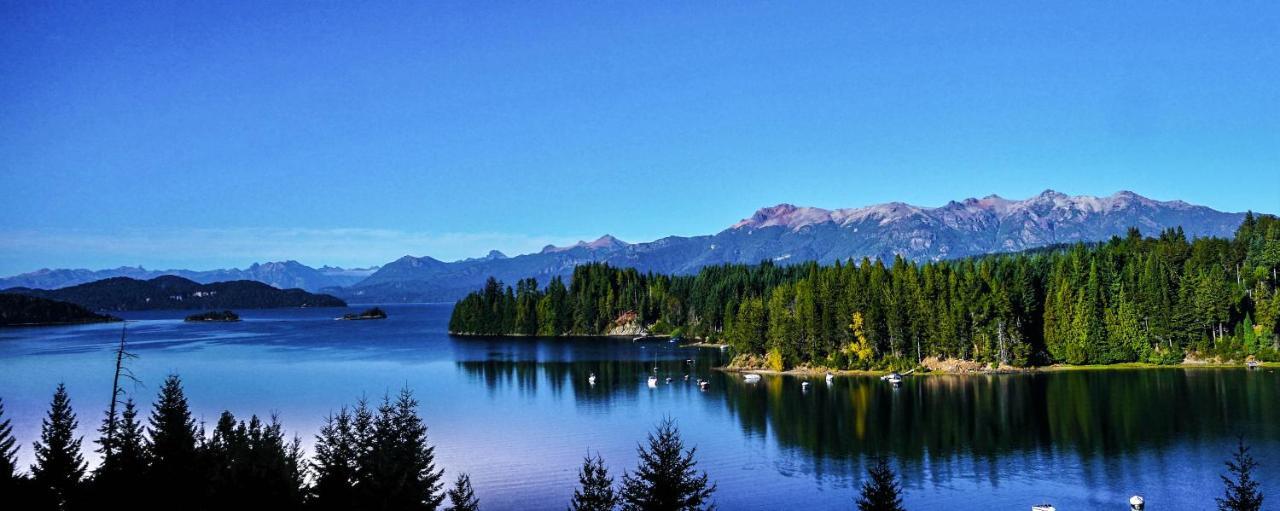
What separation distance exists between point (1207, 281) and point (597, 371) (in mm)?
86819

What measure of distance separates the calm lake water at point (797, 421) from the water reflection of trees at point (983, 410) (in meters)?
0.28

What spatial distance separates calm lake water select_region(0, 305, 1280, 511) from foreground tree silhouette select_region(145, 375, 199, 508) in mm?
16971

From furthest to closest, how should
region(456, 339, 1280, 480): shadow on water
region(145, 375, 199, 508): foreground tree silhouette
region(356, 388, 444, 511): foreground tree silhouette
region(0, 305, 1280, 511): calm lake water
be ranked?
region(456, 339, 1280, 480): shadow on water → region(0, 305, 1280, 511): calm lake water → region(145, 375, 199, 508): foreground tree silhouette → region(356, 388, 444, 511): foreground tree silhouette

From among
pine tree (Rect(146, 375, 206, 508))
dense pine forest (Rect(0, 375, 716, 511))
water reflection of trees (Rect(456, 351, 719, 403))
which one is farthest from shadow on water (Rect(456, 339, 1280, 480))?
pine tree (Rect(146, 375, 206, 508))

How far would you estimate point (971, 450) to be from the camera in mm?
67938

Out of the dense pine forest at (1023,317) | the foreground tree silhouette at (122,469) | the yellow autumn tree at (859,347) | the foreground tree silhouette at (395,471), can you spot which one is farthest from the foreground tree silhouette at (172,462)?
the yellow autumn tree at (859,347)

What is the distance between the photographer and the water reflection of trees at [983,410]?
2739 inches

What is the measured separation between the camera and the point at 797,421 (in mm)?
82812

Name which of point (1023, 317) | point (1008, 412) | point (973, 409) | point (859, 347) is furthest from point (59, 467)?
point (1023, 317)

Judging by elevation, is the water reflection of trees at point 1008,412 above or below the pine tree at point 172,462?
below

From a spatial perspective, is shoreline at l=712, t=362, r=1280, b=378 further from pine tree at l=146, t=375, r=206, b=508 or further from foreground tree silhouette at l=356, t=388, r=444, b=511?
pine tree at l=146, t=375, r=206, b=508

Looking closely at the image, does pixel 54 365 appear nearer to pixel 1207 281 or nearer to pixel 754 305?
pixel 754 305

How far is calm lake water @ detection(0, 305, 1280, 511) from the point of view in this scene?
188 ft

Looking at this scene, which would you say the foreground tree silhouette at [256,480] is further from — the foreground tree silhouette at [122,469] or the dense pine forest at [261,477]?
the foreground tree silhouette at [122,469]
